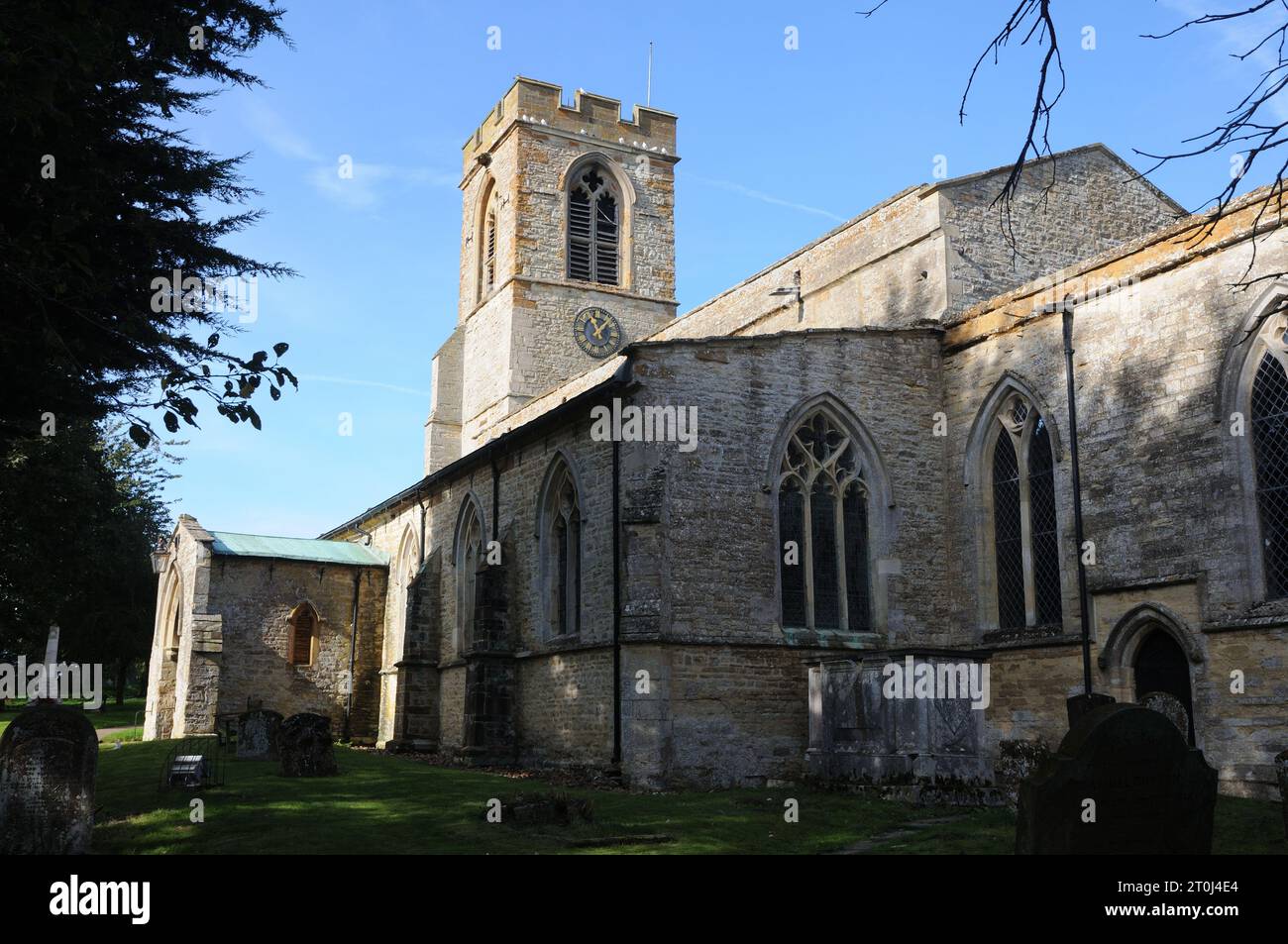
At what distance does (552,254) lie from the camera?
38.2 metres

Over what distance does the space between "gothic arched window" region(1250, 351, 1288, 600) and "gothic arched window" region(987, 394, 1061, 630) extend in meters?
3.25

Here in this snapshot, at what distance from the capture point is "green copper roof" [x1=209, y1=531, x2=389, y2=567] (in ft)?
99.7

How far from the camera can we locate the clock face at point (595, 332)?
3809cm

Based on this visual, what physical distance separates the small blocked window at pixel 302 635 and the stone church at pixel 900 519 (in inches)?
122

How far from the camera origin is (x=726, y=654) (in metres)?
17.5

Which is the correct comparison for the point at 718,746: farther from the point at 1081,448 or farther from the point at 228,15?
the point at 228,15

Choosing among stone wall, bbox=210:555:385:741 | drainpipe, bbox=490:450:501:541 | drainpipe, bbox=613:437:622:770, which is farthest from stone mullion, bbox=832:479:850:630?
stone wall, bbox=210:555:385:741

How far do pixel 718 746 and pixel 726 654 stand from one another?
4.52 feet

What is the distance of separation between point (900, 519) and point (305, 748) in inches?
411

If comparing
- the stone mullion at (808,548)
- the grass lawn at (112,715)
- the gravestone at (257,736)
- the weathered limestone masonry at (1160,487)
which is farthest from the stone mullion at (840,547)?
the grass lawn at (112,715)

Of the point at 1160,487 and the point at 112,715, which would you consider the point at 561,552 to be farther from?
the point at 112,715

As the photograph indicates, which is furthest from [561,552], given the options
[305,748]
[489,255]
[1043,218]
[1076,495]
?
[489,255]

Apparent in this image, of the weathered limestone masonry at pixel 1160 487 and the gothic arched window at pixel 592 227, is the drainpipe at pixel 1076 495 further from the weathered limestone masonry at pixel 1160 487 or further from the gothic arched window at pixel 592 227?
the gothic arched window at pixel 592 227
